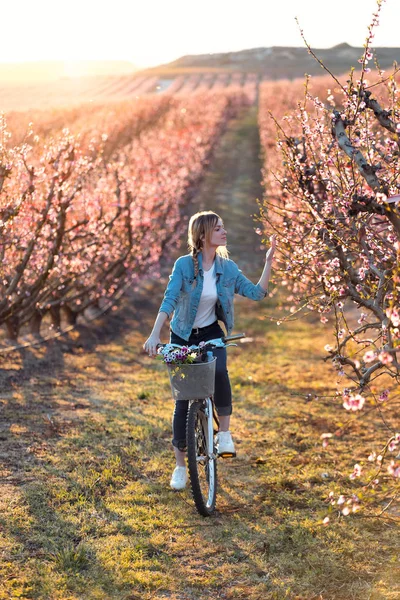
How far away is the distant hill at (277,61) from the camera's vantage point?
113 meters

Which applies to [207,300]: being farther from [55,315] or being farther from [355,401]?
[55,315]

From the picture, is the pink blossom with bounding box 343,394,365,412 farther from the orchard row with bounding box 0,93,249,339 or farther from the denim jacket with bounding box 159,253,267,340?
the orchard row with bounding box 0,93,249,339

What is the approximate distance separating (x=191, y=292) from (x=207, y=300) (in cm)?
16

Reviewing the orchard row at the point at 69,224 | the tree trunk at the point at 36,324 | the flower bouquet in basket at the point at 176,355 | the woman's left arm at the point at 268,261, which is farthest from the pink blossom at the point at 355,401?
the tree trunk at the point at 36,324

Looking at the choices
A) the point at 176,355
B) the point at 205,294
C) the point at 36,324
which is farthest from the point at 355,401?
the point at 36,324

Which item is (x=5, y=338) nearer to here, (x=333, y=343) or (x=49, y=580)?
(x=333, y=343)

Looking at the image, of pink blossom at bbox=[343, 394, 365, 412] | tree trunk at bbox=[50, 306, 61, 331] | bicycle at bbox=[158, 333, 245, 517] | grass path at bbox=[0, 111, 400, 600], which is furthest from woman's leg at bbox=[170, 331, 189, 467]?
tree trunk at bbox=[50, 306, 61, 331]

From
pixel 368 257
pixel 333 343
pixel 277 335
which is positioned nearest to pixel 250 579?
pixel 368 257

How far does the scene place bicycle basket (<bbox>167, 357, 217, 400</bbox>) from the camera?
17.9 feet

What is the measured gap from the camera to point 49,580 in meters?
4.81

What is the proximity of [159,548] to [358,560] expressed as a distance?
57.5 inches

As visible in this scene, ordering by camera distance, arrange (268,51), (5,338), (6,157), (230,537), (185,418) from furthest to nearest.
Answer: (268,51)
(5,338)
(6,157)
(185,418)
(230,537)

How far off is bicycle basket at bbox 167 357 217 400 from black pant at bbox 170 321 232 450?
1.42 feet

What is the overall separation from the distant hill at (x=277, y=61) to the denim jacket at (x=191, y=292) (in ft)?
330
